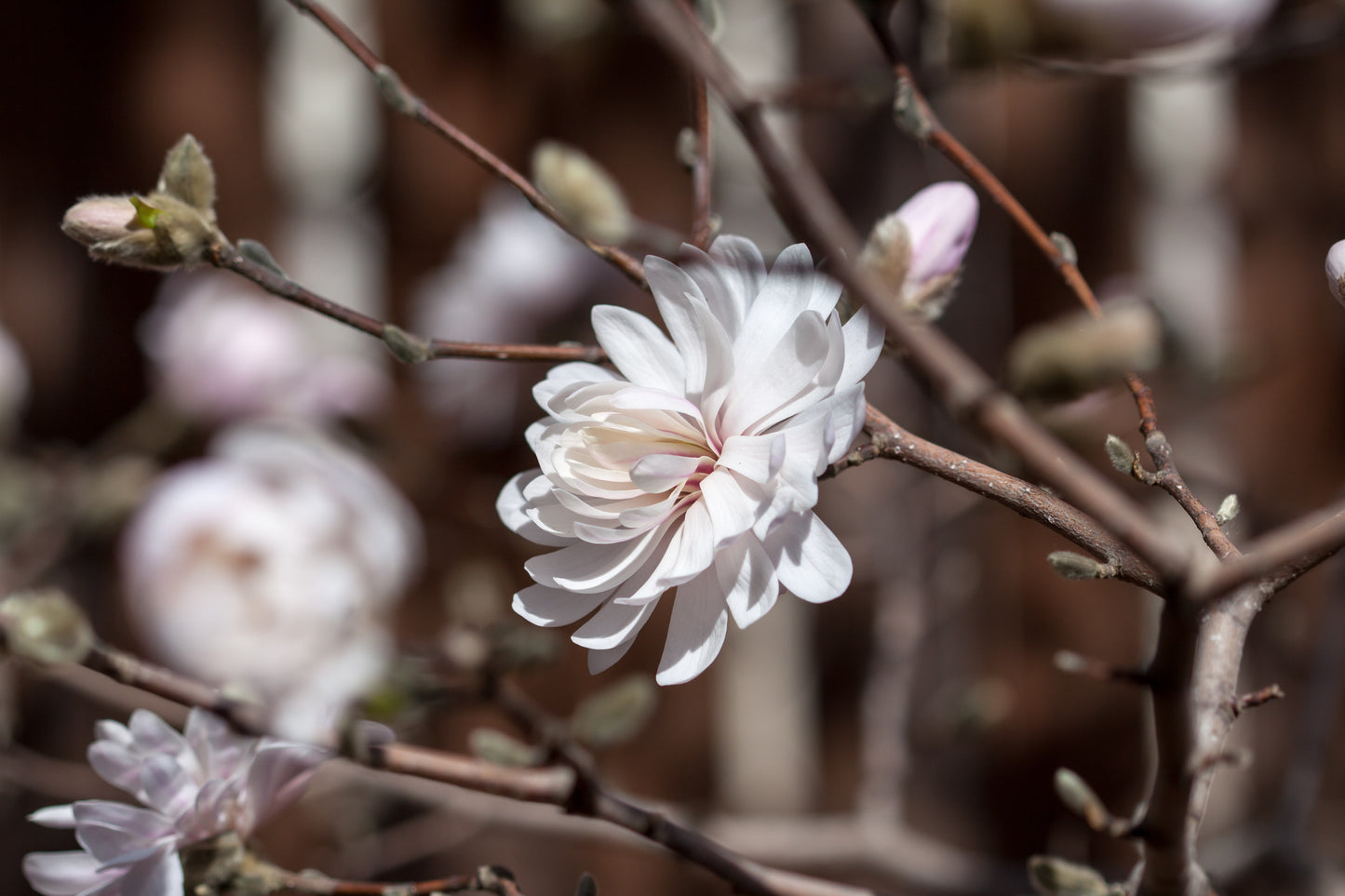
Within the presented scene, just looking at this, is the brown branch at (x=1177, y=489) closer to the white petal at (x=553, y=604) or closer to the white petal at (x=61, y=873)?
the white petal at (x=553, y=604)

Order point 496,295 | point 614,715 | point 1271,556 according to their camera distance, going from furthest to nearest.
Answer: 1. point 496,295
2. point 614,715
3. point 1271,556

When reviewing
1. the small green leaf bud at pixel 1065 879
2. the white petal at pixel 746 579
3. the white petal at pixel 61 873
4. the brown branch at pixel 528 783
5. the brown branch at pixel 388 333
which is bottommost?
the white petal at pixel 61 873

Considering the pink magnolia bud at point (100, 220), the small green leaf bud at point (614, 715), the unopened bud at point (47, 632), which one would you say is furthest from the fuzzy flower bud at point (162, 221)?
Result: the small green leaf bud at point (614, 715)

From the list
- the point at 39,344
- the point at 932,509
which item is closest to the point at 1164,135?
the point at 932,509

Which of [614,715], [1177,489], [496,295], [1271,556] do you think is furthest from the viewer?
[496,295]

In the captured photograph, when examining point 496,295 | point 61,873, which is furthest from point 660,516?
point 496,295

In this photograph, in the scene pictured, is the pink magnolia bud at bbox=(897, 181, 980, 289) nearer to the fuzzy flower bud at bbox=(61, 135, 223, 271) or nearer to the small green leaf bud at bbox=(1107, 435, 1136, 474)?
the small green leaf bud at bbox=(1107, 435, 1136, 474)

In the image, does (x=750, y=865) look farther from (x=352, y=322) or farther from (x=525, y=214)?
(x=525, y=214)

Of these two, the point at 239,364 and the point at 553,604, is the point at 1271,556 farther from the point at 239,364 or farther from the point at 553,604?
the point at 239,364
